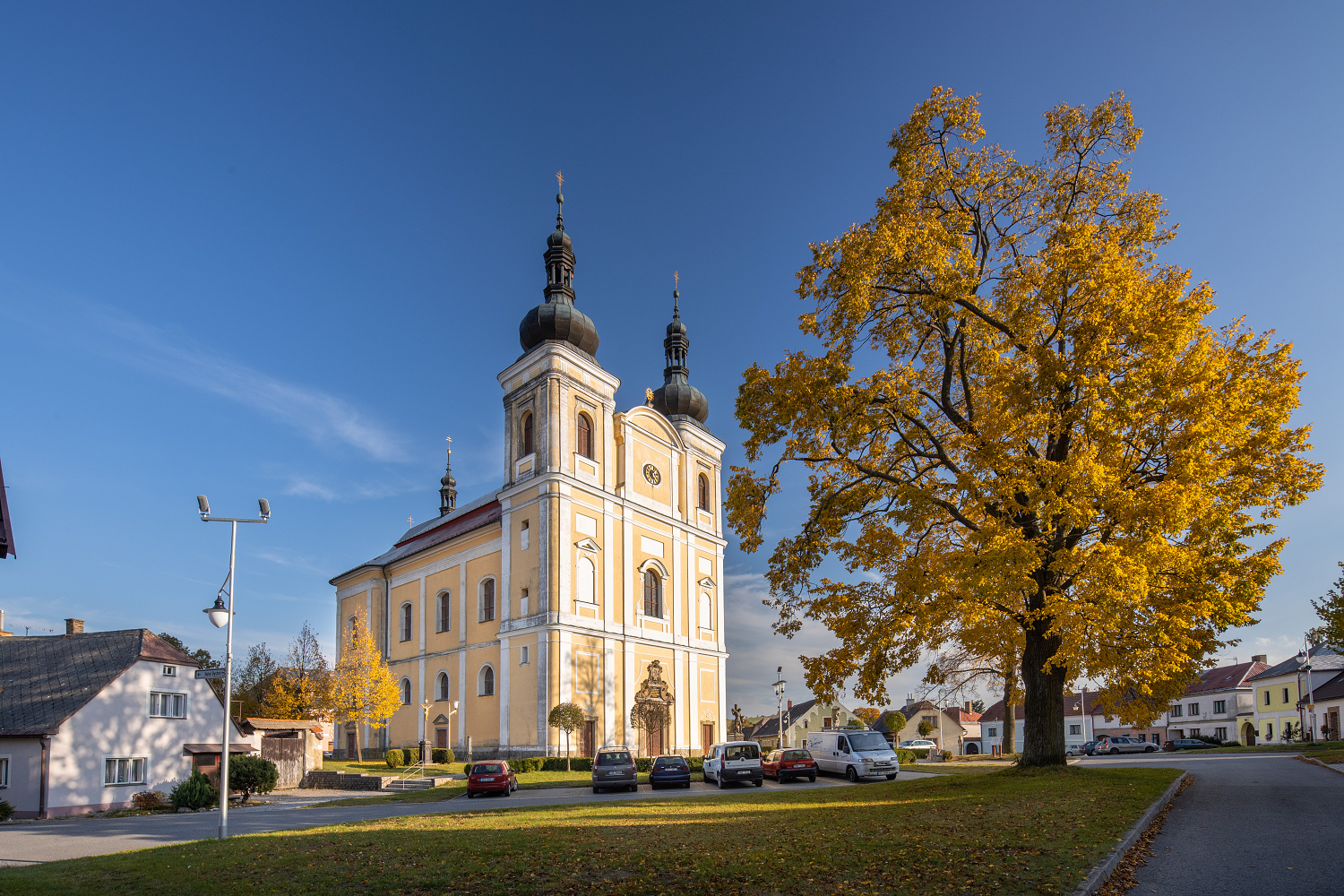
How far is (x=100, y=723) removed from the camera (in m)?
27.8

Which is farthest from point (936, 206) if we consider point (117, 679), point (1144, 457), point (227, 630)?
point (117, 679)

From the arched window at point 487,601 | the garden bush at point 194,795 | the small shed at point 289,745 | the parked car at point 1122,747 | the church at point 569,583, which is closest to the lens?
the garden bush at point 194,795

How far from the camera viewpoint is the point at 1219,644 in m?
16.1

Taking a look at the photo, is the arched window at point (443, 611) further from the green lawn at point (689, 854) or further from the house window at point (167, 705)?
the green lawn at point (689, 854)

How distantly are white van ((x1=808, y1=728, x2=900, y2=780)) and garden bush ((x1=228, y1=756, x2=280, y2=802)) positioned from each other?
719 inches

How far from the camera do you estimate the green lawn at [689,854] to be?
29.3ft

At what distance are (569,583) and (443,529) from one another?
684 inches

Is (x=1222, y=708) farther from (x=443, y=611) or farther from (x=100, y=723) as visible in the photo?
(x=100, y=723)

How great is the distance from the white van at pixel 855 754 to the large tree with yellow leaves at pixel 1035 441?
28.8 ft

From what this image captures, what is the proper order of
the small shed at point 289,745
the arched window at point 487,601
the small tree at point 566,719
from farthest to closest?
1. the arched window at point 487,601
2. the small tree at point 566,719
3. the small shed at point 289,745

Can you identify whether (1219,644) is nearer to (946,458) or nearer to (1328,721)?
(946,458)

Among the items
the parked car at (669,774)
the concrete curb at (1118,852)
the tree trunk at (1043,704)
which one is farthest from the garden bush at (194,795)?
the concrete curb at (1118,852)

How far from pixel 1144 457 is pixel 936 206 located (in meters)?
6.76

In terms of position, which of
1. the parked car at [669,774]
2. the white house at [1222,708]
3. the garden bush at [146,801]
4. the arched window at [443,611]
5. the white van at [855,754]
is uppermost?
the arched window at [443,611]
